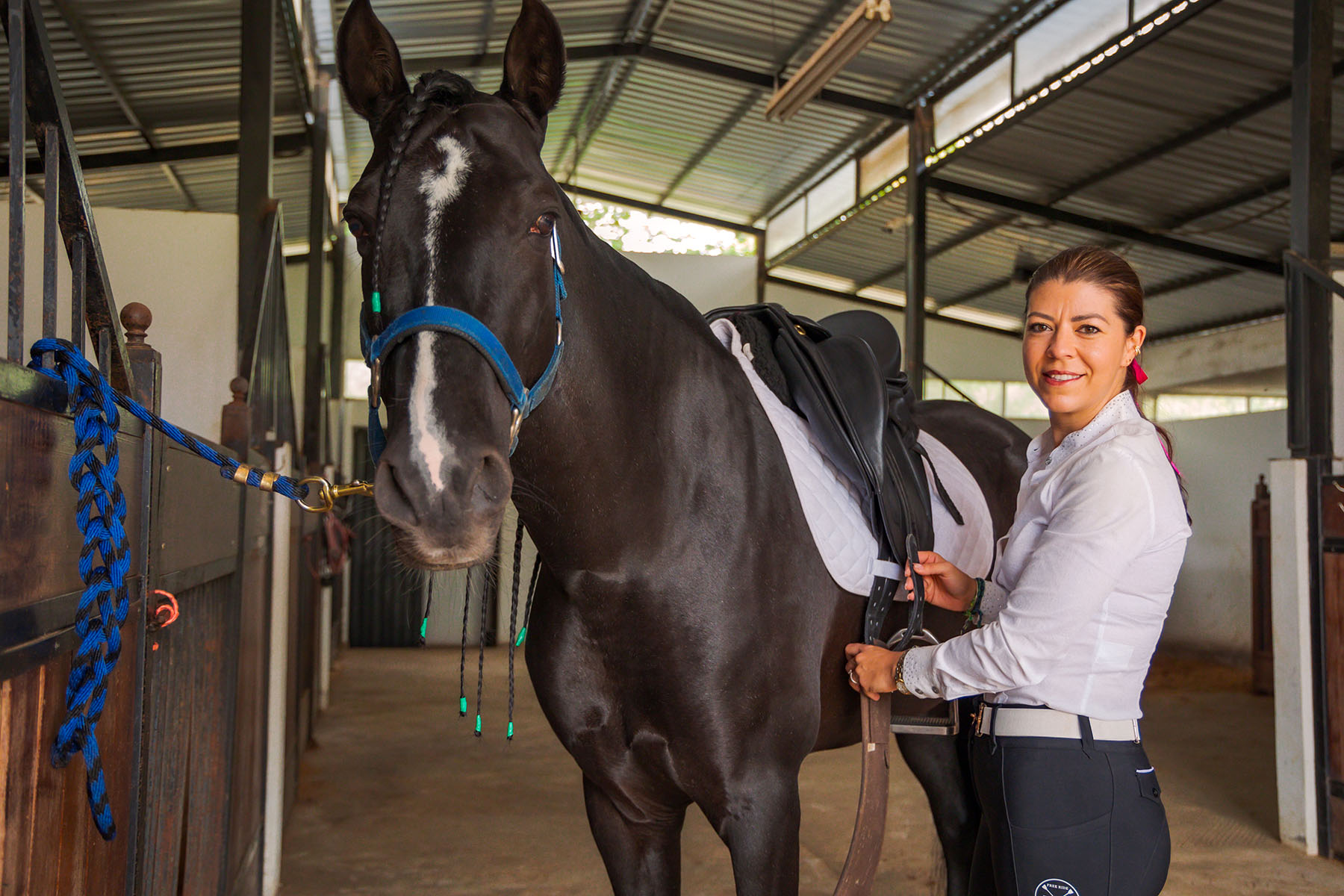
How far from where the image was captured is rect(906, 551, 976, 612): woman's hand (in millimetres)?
1564

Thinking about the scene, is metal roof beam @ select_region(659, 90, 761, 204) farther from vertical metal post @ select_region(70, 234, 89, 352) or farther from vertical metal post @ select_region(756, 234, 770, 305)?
vertical metal post @ select_region(70, 234, 89, 352)

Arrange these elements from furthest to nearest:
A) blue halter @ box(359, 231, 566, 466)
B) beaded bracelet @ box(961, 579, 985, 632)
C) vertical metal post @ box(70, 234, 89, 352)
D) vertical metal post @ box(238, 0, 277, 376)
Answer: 1. vertical metal post @ box(238, 0, 277, 376)
2. beaded bracelet @ box(961, 579, 985, 632)
3. vertical metal post @ box(70, 234, 89, 352)
4. blue halter @ box(359, 231, 566, 466)

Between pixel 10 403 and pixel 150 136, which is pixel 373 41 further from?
pixel 150 136

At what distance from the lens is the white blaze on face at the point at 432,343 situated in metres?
0.95

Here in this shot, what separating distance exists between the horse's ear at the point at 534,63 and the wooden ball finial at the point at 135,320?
65cm

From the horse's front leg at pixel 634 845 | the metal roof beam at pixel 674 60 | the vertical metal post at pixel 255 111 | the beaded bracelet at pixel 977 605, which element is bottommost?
the horse's front leg at pixel 634 845

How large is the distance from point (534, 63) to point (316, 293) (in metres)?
5.88

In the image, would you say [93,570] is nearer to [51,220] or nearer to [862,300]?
[51,220]

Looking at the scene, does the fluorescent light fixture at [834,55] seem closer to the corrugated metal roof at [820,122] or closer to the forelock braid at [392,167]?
the corrugated metal roof at [820,122]

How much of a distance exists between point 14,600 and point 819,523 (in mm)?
1066

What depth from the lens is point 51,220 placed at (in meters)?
1.08

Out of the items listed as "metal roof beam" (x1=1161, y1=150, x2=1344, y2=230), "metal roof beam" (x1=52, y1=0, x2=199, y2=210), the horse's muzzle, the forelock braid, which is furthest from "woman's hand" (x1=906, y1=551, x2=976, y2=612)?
"metal roof beam" (x1=1161, y1=150, x2=1344, y2=230)

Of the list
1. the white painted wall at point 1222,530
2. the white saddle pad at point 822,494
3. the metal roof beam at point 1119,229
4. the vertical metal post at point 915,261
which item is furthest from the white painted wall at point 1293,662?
the metal roof beam at point 1119,229

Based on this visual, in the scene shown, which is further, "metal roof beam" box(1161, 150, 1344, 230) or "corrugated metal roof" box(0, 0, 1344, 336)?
"metal roof beam" box(1161, 150, 1344, 230)
